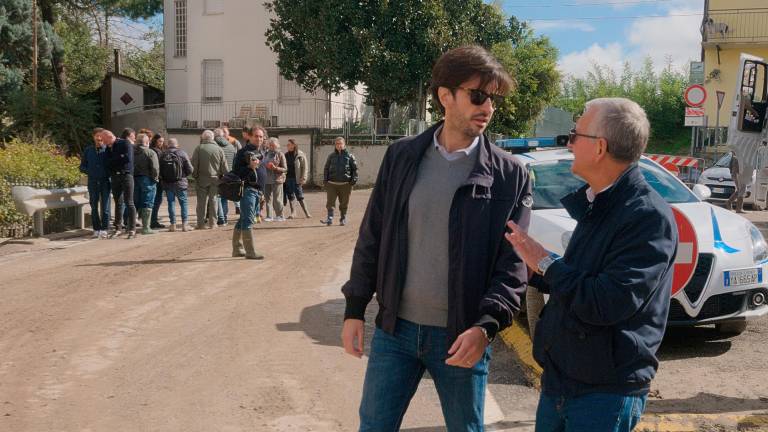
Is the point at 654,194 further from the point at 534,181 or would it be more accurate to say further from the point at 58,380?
the point at 534,181

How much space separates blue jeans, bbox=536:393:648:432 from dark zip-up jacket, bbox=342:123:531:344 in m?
0.41

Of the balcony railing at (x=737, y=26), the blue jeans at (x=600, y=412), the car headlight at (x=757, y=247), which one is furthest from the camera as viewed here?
the balcony railing at (x=737, y=26)

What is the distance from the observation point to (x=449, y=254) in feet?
10.4

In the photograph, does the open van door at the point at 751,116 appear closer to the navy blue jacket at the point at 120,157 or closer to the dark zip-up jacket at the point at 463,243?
the navy blue jacket at the point at 120,157

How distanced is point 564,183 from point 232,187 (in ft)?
18.2

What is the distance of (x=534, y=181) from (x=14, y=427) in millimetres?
5224

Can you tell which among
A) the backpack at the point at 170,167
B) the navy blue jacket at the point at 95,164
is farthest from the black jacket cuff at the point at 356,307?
the backpack at the point at 170,167

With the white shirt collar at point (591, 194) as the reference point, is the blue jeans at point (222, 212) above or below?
below

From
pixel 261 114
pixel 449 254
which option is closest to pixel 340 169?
pixel 449 254

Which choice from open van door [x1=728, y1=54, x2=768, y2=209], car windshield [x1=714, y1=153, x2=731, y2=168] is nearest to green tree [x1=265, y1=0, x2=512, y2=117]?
car windshield [x1=714, y1=153, x2=731, y2=168]

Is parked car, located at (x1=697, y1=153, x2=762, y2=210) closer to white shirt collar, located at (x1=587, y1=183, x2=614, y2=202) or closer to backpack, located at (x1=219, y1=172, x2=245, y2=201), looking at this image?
backpack, located at (x1=219, y1=172, x2=245, y2=201)

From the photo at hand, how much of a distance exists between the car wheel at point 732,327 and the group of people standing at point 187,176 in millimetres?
6997

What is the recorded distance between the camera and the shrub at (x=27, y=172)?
1439cm

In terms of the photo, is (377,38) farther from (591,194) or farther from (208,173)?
(591,194)
